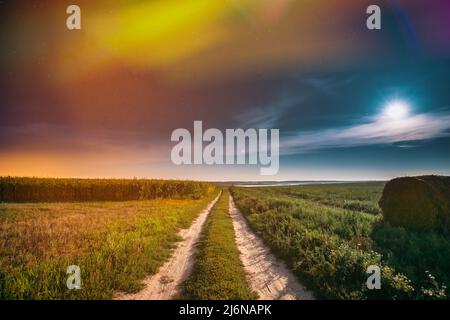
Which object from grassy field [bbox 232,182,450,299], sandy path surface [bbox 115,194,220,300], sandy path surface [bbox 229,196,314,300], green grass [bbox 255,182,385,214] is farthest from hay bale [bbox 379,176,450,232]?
sandy path surface [bbox 115,194,220,300]

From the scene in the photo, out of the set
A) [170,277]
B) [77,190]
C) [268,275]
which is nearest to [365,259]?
[268,275]

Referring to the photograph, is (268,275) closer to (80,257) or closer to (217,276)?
(217,276)

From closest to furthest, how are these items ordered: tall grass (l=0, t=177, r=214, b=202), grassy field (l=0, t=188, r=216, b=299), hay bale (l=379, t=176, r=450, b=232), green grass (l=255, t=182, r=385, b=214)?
grassy field (l=0, t=188, r=216, b=299)
hay bale (l=379, t=176, r=450, b=232)
green grass (l=255, t=182, r=385, b=214)
tall grass (l=0, t=177, r=214, b=202)

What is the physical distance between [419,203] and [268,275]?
8.46 metres

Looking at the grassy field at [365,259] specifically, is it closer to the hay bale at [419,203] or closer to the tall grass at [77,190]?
the hay bale at [419,203]

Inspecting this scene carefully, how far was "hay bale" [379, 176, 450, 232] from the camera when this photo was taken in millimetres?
11023

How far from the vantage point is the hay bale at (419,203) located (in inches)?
434

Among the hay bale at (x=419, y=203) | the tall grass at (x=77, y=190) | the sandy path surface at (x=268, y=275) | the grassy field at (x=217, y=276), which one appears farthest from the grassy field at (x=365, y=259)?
the tall grass at (x=77, y=190)

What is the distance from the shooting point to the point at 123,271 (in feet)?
25.4

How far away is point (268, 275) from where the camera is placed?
7.91 metres

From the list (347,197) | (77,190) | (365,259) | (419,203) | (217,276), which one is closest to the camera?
(217,276)

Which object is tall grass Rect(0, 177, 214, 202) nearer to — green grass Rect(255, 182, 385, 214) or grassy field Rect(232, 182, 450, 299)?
green grass Rect(255, 182, 385, 214)

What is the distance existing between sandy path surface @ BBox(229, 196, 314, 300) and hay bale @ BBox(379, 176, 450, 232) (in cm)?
677

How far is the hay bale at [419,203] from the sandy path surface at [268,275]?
6.77 metres
